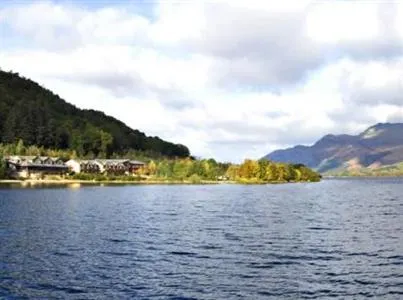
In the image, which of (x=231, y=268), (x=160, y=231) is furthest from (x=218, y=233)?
(x=231, y=268)

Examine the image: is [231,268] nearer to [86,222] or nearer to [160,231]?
[160,231]

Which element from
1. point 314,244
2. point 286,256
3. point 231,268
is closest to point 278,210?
point 314,244

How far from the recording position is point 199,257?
2167 inches

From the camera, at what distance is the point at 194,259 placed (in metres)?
Result: 53.9

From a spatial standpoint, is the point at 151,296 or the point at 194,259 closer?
the point at 151,296

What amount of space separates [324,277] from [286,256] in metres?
10.4

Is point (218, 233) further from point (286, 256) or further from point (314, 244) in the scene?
point (286, 256)

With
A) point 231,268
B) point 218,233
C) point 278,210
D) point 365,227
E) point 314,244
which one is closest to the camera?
point 231,268

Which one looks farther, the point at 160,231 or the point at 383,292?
the point at 160,231

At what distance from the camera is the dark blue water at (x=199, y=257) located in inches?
1622

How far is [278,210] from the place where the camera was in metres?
114

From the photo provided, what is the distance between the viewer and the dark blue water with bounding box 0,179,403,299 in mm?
41188

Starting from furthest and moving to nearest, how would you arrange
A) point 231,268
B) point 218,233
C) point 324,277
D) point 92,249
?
1. point 218,233
2. point 92,249
3. point 231,268
4. point 324,277

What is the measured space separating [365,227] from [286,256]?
30981 mm
